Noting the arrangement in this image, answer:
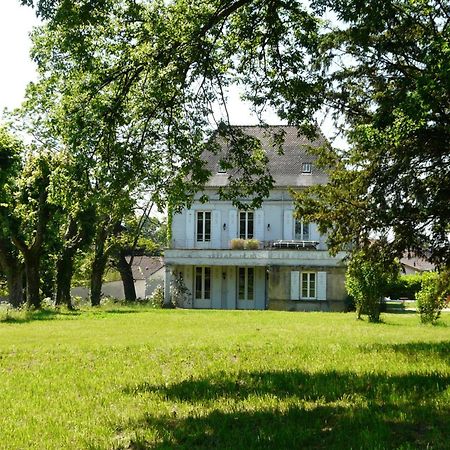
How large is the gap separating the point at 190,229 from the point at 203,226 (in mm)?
861

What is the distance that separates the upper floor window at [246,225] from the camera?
41938 mm

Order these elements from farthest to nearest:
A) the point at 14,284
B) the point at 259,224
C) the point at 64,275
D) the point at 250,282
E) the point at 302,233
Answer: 1. the point at 250,282
2. the point at 259,224
3. the point at 302,233
4. the point at 64,275
5. the point at 14,284

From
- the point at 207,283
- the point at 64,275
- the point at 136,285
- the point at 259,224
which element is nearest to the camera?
the point at 64,275

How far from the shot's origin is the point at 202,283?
42.2 m

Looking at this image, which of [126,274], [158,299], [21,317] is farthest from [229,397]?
[126,274]

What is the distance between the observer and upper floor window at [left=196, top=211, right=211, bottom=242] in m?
42.2

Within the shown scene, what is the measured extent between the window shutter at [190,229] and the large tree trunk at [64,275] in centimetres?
815

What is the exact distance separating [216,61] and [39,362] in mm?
6502

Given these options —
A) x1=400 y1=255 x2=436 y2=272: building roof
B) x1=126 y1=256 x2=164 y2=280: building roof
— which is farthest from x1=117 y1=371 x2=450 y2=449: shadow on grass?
x1=126 y1=256 x2=164 y2=280: building roof

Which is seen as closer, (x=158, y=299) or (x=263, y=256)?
(x=263, y=256)

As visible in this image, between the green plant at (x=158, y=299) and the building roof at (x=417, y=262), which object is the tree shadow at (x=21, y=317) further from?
the building roof at (x=417, y=262)

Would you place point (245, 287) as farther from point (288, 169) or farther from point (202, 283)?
point (288, 169)

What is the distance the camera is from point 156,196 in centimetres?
1341

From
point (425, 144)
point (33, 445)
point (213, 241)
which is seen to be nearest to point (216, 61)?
point (425, 144)
